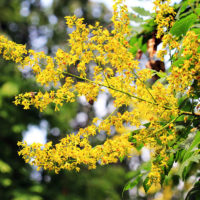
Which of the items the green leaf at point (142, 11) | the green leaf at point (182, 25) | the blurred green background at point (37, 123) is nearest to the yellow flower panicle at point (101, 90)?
the green leaf at point (182, 25)

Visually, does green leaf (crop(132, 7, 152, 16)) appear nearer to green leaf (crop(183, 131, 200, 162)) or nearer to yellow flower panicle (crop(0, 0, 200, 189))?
yellow flower panicle (crop(0, 0, 200, 189))

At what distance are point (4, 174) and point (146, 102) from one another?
868cm

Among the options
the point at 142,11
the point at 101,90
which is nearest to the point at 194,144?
the point at 101,90

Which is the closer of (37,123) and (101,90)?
(101,90)

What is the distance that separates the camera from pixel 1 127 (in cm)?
969

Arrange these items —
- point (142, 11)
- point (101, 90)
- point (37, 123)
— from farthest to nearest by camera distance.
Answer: point (37, 123) → point (142, 11) → point (101, 90)

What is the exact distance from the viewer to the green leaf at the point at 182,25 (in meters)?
1.50

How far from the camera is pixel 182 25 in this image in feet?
5.03

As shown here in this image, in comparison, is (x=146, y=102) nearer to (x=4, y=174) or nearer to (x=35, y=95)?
(x=35, y=95)

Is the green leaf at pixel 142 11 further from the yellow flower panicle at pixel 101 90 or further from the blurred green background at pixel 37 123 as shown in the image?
the blurred green background at pixel 37 123

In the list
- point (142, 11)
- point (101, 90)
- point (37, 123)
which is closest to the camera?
point (101, 90)

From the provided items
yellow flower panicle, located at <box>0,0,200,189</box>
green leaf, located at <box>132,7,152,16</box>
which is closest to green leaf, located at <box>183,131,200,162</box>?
yellow flower panicle, located at <box>0,0,200,189</box>

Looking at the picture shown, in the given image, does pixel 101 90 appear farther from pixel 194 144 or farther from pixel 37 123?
pixel 37 123

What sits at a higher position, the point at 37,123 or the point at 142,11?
the point at 37,123
